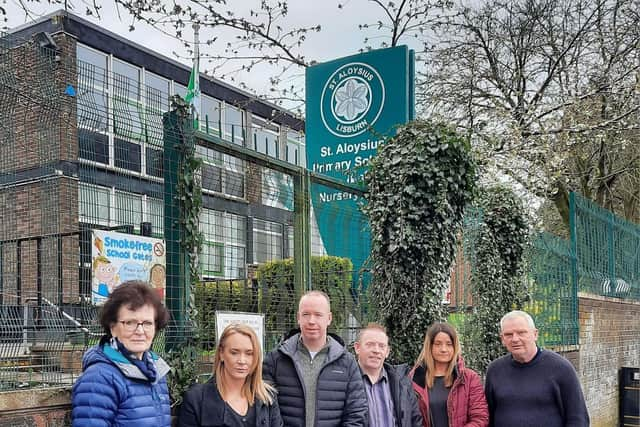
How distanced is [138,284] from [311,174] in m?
2.94

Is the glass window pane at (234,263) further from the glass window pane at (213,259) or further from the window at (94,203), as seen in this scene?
the window at (94,203)

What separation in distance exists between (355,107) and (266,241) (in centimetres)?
316

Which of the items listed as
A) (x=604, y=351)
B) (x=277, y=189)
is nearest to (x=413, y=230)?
(x=277, y=189)

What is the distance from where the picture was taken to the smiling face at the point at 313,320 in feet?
14.8

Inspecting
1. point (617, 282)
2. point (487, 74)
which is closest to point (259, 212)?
point (487, 74)

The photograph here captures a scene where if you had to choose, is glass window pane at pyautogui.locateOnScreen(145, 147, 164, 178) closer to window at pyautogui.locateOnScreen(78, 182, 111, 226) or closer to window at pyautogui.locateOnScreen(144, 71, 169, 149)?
window at pyautogui.locateOnScreen(144, 71, 169, 149)

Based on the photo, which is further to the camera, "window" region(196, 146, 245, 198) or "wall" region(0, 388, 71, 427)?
"window" region(196, 146, 245, 198)

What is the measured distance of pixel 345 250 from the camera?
695 centimetres

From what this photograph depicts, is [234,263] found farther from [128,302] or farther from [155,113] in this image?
[128,302]

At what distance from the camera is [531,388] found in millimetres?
5176

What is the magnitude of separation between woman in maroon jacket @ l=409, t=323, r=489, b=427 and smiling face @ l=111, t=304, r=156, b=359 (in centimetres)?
249

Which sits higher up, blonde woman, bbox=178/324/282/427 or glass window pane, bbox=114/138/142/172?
glass window pane, bbox=114/138/142/172

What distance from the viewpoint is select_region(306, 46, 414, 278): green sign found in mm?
8148

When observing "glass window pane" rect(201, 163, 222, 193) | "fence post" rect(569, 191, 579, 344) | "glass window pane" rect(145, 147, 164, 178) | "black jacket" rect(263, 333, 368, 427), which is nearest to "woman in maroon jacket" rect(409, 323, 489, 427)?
"black jacket" rect(263, 333, 368, 427)
